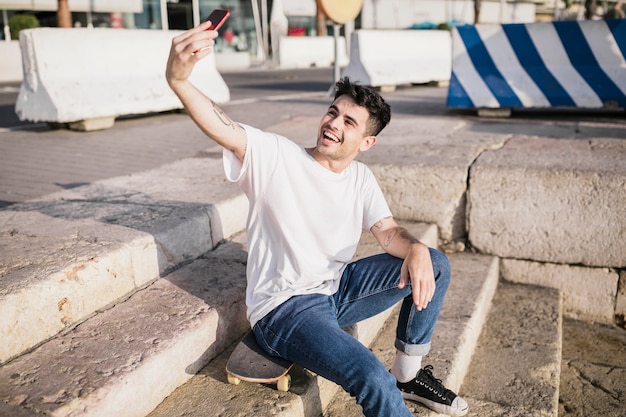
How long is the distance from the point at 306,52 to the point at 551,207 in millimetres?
22836

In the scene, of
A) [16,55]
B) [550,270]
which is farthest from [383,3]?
[550,270]

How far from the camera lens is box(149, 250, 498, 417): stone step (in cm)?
203

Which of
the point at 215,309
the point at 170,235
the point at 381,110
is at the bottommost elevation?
the point at 215,309

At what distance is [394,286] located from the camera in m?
2.42

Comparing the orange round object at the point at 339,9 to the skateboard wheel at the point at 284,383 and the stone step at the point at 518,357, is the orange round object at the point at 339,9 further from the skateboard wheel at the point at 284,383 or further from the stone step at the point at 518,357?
the skateboard wheel at the point at 284,383

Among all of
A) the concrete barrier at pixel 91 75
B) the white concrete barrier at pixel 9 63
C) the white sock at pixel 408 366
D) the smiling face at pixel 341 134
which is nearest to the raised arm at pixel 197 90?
the smiling face at pixel 341 134

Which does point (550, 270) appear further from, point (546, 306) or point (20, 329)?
point (20, 329)

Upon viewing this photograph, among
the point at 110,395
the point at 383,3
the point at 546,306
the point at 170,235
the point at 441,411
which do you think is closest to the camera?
the point at 110,395

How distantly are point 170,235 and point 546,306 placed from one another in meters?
2.40

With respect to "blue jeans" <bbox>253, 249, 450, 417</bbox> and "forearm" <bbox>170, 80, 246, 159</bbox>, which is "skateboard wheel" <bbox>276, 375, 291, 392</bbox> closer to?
"blue jeans" <bbox>253, 249, 450, 417</bbox>

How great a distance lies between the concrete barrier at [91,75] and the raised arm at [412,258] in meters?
4.65

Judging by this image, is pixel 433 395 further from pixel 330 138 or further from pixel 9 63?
pixel 9 63

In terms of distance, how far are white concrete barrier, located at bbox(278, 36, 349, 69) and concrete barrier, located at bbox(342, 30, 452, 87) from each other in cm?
1349

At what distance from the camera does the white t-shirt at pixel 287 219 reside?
7.23 ft
